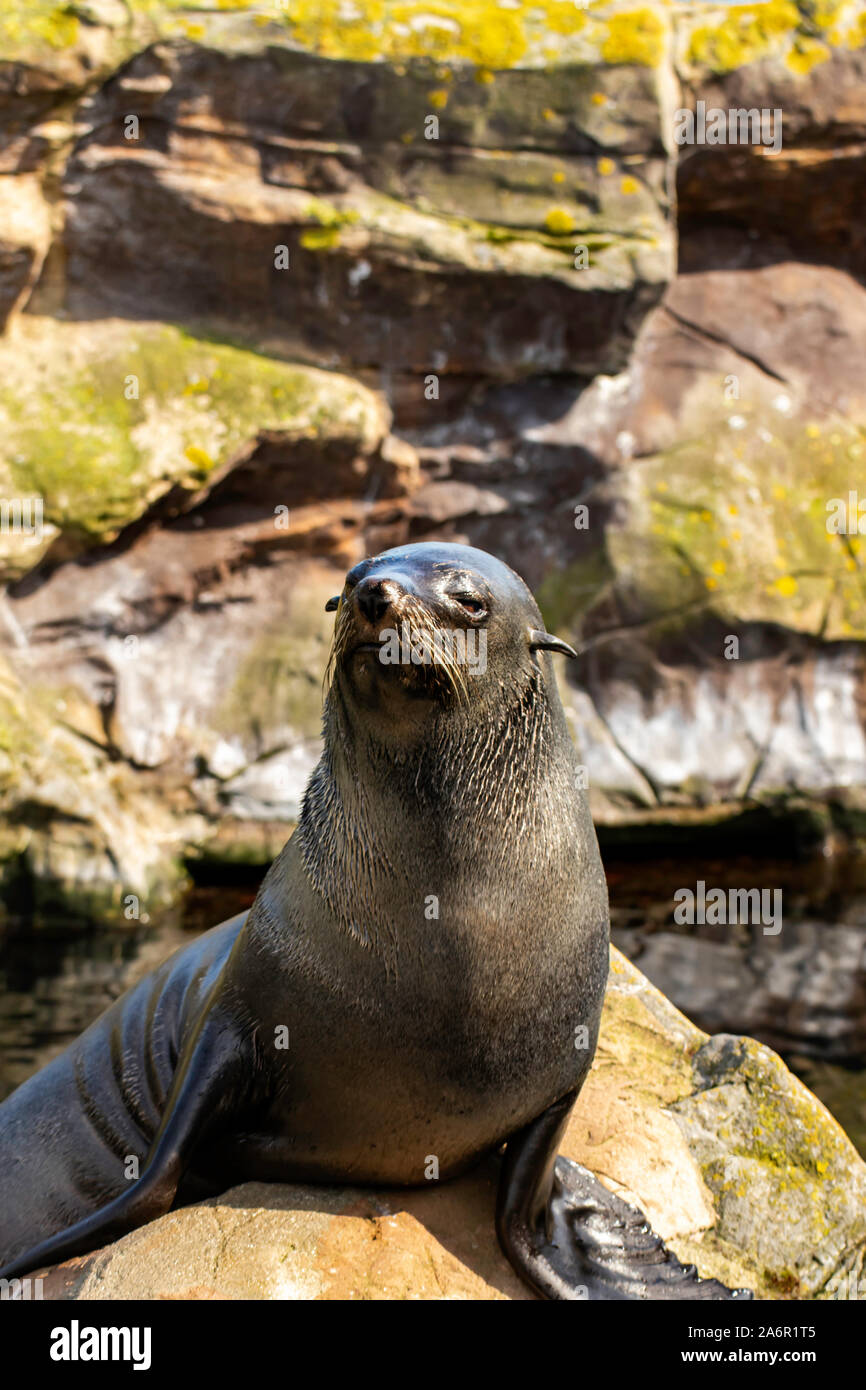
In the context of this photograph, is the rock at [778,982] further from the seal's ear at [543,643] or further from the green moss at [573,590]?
the seal's ear at [543,643]

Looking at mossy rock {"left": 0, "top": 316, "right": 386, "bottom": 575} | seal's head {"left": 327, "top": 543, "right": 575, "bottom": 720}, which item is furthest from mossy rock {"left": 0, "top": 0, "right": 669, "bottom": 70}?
seal's head {"left": 327, "top": 543, "right": 575, "bottom": 720}

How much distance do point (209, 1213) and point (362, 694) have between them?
62.2 inches

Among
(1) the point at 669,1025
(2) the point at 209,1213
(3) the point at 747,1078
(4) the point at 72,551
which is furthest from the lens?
(4) the point at 72,551

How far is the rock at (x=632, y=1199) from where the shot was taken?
351 cm

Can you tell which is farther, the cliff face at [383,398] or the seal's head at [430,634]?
the cliff face at [383,398]

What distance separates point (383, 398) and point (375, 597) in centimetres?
906

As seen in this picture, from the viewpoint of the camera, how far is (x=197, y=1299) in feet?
11.0

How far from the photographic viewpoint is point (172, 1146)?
3.59 metres

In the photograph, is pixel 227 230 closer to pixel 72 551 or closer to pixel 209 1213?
pixel 72 551

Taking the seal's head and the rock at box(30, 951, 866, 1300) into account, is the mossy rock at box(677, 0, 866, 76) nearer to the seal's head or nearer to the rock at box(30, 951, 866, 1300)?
the rock at box(30, 951, 866, 1300)

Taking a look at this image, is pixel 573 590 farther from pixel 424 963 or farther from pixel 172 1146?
pixel 172 1146

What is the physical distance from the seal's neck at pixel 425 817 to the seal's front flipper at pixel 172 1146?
0.54m

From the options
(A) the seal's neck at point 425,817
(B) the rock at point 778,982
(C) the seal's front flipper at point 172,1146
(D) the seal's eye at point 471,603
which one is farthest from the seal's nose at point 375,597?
(B) the rock at point 778,982

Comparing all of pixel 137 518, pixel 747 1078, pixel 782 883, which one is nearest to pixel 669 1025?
pixel 747 1078
